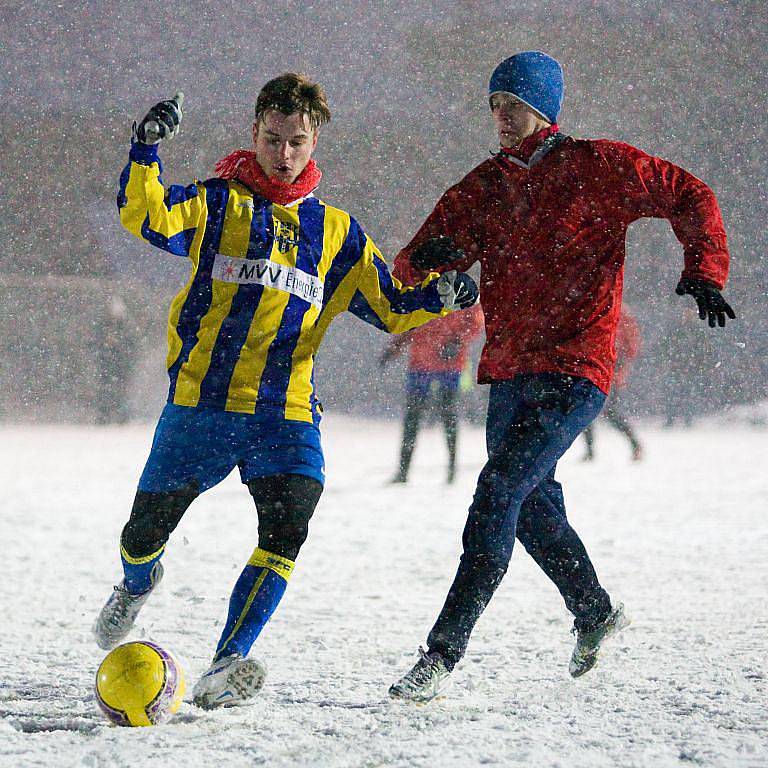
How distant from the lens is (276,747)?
87.1 inches

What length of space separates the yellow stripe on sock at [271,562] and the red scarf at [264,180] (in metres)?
0.90

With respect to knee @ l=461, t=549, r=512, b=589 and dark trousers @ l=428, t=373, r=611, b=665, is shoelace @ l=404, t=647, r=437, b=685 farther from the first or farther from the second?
knee @ l=461, t=549, r=512, b=589

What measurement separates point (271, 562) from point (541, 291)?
0.96 meters

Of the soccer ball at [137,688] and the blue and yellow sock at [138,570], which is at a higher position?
the blue and yellow sock at [138,570]

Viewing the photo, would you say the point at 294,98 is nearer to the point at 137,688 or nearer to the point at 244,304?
the point at 244,304

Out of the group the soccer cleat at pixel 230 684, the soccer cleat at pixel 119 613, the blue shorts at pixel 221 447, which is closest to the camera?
the soccer cleat at pixel 230 684

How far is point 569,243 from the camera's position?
8.96 ft

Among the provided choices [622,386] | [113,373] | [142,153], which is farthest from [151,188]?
[113,373]

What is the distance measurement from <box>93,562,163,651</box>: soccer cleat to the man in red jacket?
2.92ft

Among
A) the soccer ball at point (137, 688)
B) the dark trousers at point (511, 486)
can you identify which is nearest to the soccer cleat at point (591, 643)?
the dark trousers at point (511, 486)

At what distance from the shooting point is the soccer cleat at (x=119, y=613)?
10.1 ft

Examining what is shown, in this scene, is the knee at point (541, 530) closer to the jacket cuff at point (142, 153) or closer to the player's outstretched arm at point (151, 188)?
the player's outstretched arm at point (151, 188)

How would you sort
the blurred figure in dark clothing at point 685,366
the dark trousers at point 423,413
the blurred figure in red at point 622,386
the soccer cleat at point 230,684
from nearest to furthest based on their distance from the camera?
the soccer cleat at point 230,684 < the dark trousers at point 423,413 < the blurred figure in red at point 622,386 < the blurred figure in dark clothing at point 685,366

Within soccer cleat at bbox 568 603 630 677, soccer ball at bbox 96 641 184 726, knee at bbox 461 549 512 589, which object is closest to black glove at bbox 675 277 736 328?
knee at bbox 461 549 512 589
